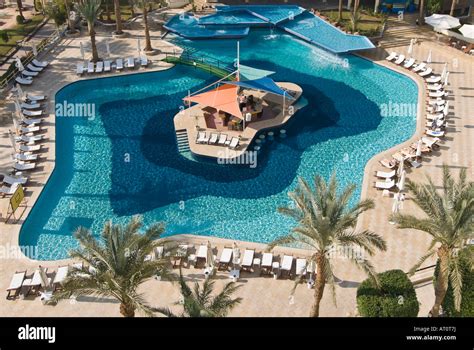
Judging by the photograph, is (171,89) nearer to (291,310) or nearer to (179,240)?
(179,240)

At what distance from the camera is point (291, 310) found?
20188 millimetres

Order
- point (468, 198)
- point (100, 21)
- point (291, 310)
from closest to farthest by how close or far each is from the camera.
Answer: point (468, 198), point (291, 310), point (100, 21)

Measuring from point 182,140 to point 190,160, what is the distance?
2032 mm

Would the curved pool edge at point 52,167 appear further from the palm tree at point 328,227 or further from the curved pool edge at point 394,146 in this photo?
the curved pool edge at point 394,146

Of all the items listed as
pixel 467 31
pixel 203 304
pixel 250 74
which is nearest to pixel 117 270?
pixel 203 304

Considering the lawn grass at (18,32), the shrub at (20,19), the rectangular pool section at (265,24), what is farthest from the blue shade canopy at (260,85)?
the shrub at (20,19)

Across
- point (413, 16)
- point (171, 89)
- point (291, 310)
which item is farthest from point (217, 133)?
point (413, 16)

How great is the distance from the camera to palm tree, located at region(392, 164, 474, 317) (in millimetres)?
16438

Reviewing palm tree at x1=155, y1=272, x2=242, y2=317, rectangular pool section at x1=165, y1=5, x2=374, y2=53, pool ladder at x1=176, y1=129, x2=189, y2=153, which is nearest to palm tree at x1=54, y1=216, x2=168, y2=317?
palm tree at x1=155, y1=272, x2=242, y2=317

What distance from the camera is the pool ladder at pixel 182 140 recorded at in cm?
3041
